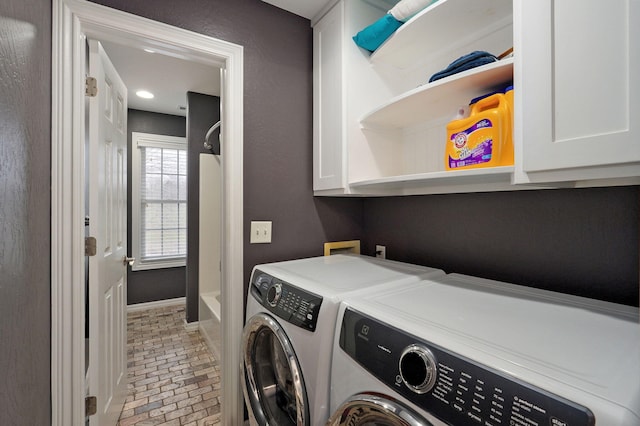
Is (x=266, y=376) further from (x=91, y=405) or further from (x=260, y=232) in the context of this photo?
(x=91, y=405)

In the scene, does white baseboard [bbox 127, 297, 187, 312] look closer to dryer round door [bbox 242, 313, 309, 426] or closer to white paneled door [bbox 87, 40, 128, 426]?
white paneled door [bbox 87, 40, 128, 426]

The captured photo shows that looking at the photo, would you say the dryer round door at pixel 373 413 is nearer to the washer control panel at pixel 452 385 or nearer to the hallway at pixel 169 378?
the washer control panel at pixel 452 385

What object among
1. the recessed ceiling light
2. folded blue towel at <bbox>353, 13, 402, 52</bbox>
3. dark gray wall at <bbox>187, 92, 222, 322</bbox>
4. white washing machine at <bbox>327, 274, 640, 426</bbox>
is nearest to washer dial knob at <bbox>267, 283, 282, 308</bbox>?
white washing machine at <bbox>327, 274, 640, 426</bbox>

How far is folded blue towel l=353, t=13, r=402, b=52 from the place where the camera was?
4.28 feet

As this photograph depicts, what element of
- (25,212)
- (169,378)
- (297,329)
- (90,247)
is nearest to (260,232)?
(297,329)

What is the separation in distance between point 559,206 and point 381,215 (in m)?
0.94

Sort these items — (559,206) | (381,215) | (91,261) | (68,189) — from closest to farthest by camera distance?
(559,206)
(68,189)
(91,261)
(381,215)

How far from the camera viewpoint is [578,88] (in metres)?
0.70

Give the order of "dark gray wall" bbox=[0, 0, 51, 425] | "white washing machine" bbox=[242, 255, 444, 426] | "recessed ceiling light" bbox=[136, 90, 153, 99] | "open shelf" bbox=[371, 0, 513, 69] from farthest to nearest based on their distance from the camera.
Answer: "recessed ceiling light" bbox=[136, 90, 153, 99]
"open shelf" bbox=[371, 0, 513, 69]
"white washing machine" bbox=[242, 255, 444, 426]
"dark gray wall" bbox=[0, 0, 51, 425]

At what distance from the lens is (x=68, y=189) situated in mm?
1199

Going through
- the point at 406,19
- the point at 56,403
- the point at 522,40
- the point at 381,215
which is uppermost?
the point at 406,19

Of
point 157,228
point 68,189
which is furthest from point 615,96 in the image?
point 157,228

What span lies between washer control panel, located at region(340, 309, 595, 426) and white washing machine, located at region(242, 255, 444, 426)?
0.18 meters

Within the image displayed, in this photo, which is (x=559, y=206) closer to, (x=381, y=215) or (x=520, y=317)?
(x=520, y=317)
